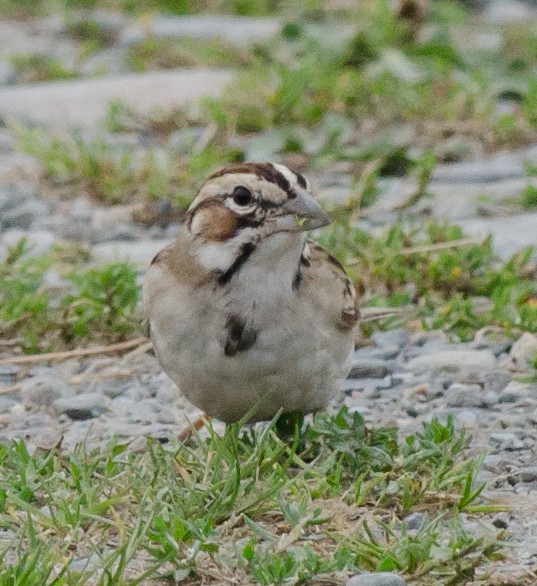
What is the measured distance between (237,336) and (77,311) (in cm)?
163

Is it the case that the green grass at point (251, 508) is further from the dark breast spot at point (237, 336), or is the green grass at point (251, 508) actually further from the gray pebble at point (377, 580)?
the dark breast spot at point (237, 336)

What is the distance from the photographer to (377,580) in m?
3.37

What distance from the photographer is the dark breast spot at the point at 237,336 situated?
409 cm

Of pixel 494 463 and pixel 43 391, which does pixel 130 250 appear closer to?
pixel 43 391

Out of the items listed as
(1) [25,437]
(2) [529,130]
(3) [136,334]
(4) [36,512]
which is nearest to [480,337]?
(3) [136,334]

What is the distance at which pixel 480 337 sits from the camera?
5.47m

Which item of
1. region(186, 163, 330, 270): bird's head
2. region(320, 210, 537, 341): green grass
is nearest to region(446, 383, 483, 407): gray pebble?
region(320, 210, 537, 341): green grass

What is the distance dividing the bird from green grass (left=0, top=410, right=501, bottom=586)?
118 mm

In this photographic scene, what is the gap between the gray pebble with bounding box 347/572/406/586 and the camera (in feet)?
11.0

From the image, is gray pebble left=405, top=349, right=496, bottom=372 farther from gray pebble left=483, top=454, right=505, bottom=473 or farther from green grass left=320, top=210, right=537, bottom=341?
gray pebble left=483, top=454, right=505, bottom=473

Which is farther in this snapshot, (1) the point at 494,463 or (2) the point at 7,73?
(2) the point at 7,73

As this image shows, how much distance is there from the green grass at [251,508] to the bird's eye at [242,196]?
556 millimetres

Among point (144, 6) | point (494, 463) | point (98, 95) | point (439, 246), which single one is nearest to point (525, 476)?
point (494, 463)

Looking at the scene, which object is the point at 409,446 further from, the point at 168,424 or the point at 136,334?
the point at 136,334
